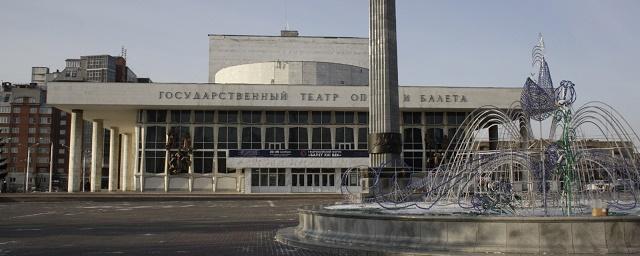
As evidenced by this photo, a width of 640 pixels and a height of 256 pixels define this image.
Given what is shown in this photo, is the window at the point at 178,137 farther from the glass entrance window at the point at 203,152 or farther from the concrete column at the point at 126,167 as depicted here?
the concrete column at the point at 126,167

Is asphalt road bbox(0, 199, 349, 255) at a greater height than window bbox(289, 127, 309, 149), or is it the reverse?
window bbox(289, 127, 309, 149)

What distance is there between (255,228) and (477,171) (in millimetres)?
8216

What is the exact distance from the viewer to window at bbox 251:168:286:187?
62.7 metres

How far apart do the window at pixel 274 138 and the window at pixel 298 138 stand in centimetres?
90

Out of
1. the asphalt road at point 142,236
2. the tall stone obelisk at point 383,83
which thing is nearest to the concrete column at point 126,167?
the asphalt road at point 142,236

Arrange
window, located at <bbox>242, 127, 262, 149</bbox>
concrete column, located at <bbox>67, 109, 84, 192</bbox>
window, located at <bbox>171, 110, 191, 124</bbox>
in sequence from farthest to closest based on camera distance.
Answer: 1. window, located at <bbox>171, 110, 191, 124</bbox>
2. window, located at <bbox>242, 127, 262, 149</bbox>
3. concrete column, located at <bbox>67, 109, 84, 192</bbox>

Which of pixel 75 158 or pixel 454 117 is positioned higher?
pixel 454 117

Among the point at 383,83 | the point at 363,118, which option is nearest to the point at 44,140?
the point at 363,118

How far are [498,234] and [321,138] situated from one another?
170 feet

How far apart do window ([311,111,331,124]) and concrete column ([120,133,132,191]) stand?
23719 mm

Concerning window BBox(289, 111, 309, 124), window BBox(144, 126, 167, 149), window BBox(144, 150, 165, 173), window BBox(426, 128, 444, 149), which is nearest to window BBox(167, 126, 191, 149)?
window BBox(144, 126, 167, 149)

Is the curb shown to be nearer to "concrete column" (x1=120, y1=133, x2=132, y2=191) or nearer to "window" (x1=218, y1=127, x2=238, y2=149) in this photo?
"window" (x1=218, y1=127, x2=238, y2=149)

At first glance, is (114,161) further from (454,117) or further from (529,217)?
(529,217)

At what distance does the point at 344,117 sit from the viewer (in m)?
65.9
